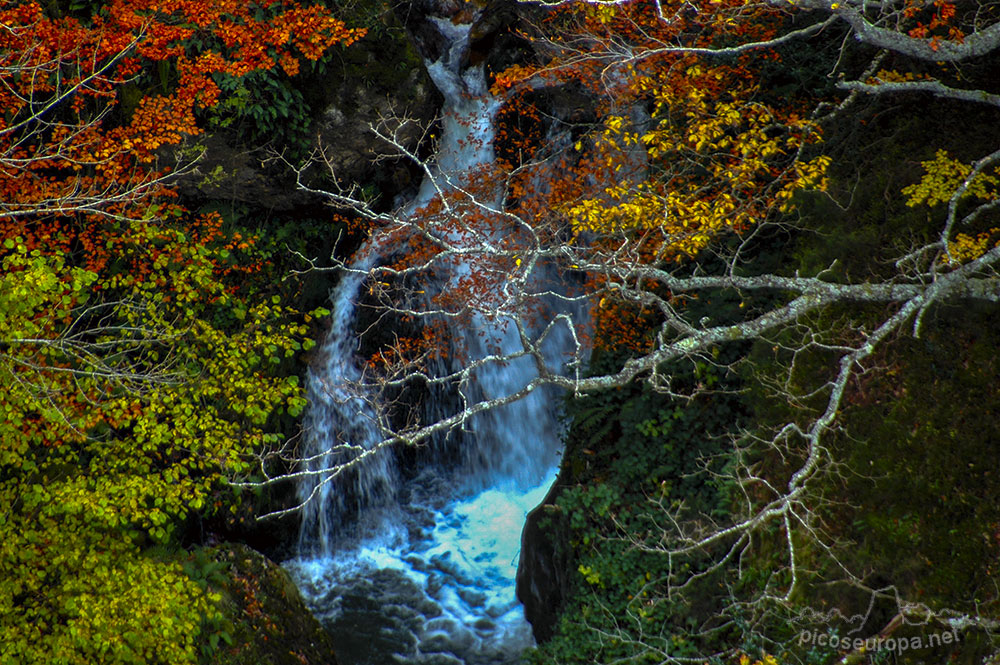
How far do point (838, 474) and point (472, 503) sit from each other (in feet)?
30.7

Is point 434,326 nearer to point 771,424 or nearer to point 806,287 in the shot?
point 771,424

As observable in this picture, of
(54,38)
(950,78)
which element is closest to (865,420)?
(950,78)

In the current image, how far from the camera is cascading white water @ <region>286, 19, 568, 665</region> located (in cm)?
1256

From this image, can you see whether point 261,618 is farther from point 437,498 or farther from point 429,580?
point 437,498

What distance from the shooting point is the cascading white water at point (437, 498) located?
12562mm

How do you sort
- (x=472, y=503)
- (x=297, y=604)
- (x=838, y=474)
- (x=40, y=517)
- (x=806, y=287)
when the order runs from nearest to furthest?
(x=806, y=287)
(x=838, y=474)
(x=40, y=517)
(x=297, y=604)
(x=472, y=503)

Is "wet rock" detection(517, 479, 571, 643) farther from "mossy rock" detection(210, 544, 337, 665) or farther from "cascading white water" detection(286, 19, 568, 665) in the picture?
"mossy rock" detection(210, 544, 337, 665)

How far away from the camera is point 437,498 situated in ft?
50.9

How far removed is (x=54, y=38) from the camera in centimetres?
1139

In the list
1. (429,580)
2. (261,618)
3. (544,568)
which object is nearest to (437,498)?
(429,580)

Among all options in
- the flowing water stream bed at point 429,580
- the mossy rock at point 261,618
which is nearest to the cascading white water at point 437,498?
the flowing water stream bed at point 429,580

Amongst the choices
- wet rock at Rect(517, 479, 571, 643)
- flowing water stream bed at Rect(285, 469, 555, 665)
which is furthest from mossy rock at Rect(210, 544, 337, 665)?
wet rock at Rect(517, 479, 571, 643)

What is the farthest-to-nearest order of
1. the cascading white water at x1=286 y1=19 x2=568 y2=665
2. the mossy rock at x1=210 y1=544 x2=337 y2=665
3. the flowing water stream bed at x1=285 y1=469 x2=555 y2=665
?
the cascading white water at x1=286 y1=19 x2=568 y2=665
the flowing water stream bed at x1=285 y1=469 x2=555 y2=665
the mossy rock at x1=210 y1=544 x2=337 y2=665

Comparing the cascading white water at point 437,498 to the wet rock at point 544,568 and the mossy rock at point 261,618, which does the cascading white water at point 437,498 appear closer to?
the wet rock at point 544,568
